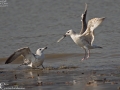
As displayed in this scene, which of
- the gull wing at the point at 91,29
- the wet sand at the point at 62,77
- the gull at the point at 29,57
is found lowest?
the wet sand at the point at 62,77

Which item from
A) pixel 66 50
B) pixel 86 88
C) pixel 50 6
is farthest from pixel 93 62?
pixel 50 6

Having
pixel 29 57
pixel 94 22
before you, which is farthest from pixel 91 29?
pixel 29 57

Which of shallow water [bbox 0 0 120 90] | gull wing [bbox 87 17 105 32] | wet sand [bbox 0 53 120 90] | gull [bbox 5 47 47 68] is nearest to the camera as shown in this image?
wet sand [bbox 0 53 120 90]

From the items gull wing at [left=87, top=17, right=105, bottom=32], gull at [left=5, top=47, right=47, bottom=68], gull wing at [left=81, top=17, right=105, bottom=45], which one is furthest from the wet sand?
gull wing at [left=87, top=17, right=105, bottom=32]

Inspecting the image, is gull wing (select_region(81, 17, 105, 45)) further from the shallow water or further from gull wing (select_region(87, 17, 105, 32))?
the shallow water

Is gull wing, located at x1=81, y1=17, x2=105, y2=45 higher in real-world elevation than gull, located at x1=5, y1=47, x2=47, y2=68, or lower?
higher

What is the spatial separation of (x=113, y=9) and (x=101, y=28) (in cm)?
266

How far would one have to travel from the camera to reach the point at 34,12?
20.0 m

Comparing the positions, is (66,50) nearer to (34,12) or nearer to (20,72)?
(20,72)

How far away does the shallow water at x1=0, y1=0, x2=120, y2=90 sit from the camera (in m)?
9.88

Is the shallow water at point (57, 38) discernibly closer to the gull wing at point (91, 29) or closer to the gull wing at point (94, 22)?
the gull wing at point (91, 29)

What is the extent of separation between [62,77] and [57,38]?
246 inches

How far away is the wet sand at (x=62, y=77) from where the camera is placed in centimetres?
870

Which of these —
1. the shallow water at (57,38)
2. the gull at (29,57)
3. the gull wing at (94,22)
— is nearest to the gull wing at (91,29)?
the gull wing at (94,22)
